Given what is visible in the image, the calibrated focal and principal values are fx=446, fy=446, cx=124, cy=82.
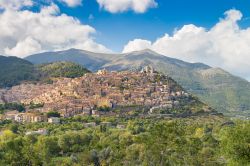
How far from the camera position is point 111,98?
556ft

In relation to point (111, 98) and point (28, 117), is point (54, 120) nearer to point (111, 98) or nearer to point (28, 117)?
point (28, 117)

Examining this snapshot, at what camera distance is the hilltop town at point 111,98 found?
15775 cm

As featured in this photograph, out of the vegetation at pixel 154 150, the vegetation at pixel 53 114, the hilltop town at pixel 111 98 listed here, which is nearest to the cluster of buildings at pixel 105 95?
the hilltop town at pixel 111 98

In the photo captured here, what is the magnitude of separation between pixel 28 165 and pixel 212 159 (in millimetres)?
26991

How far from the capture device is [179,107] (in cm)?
16500

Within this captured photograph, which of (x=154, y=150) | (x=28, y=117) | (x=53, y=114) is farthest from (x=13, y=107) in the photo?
(x=154, y=150)

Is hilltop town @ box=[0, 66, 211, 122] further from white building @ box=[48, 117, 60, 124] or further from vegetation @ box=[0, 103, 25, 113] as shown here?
white building @ box=[48, 117, 60, 124]

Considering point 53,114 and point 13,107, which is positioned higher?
point 13,107

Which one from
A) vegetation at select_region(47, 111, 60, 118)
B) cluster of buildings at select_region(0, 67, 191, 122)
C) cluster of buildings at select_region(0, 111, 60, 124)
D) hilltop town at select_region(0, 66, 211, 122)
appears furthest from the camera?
cluster of buildings at select_region(0, 67, 191, 122)

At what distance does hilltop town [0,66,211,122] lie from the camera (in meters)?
158

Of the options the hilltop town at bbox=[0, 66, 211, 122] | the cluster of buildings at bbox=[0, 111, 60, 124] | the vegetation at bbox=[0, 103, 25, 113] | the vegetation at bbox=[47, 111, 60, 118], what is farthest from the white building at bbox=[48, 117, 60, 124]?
the vegetation at bbox=[0, 103, 25, 113]

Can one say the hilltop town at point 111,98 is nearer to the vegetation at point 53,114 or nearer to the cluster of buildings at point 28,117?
the cluster of buildings at point 28,117

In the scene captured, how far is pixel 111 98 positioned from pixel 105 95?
6.47 meters

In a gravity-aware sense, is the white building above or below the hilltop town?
below
